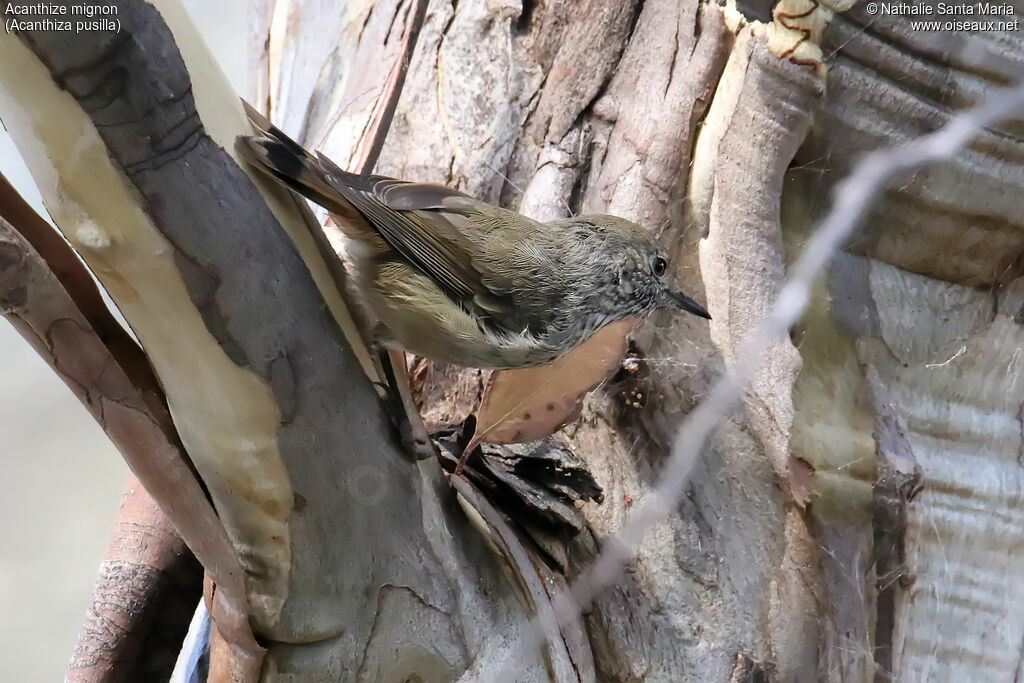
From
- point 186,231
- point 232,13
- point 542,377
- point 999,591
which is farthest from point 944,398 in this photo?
point 232,13

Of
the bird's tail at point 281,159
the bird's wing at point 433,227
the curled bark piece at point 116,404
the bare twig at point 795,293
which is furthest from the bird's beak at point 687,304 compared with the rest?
the curled bark piece at point 116,404

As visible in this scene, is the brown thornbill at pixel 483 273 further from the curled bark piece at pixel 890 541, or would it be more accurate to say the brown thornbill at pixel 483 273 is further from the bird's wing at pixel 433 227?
the curled bark piece at pixel 890 541

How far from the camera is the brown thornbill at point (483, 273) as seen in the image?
1718 millimetres

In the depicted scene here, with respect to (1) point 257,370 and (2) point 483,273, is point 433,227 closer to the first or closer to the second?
(2) point 483,273

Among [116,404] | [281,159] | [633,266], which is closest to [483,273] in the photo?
[633,266]

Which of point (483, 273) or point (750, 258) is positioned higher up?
point (750, 258)

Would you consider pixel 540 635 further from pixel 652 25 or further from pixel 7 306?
pixel 652 25

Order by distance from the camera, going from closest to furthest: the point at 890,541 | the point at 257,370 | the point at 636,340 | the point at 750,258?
the point at 257,370 → the point at 890,541 → the point at 750,258 → the point at 636,340

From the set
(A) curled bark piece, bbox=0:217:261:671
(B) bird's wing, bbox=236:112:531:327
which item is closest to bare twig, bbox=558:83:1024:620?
(B) bird's wing, bbox=236:112:531:327

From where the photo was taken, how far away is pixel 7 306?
1186mm

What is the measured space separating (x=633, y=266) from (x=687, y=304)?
0.54ft

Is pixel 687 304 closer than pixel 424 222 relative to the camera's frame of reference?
No

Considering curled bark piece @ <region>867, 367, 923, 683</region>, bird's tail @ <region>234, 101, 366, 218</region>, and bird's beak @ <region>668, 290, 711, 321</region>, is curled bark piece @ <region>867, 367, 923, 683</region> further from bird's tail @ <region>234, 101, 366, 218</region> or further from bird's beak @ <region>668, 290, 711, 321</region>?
bird's tail @ <region>234, 101, 366, 218</region>

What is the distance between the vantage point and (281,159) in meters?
1.32
